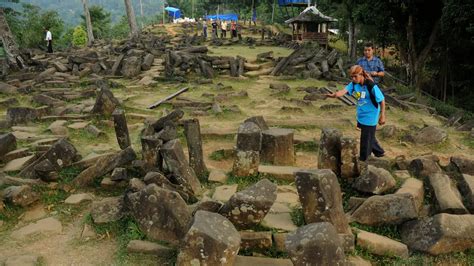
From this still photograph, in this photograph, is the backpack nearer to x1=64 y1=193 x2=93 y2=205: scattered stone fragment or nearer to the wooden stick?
x1=64 y1=193 x2=93 y2=205: scattered stone fragment

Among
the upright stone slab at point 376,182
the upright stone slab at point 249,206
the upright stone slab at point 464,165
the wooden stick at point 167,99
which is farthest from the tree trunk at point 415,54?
the upright stone slab at point 249,206

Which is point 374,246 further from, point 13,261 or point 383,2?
point 383,2

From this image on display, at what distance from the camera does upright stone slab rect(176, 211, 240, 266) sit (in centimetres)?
354

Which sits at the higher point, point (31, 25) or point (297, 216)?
point (31, 25)

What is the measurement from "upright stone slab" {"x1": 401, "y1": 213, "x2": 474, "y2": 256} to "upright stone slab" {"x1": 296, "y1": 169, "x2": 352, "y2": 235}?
2.45ft

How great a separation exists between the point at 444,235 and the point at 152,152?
3.91 metres

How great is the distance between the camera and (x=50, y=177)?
6.07 m

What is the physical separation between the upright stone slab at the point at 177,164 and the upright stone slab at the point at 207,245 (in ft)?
6.10

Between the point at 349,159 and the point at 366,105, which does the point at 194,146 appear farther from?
the point at 366,105

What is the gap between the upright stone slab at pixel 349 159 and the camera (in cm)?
566

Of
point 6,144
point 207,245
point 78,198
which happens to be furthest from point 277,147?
point 6,144

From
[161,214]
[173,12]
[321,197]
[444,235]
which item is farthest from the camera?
[173,12]

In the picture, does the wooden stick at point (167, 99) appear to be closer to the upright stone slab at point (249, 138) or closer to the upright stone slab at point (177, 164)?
the upright stone slab at point (249, 138)

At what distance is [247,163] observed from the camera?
6141mm
